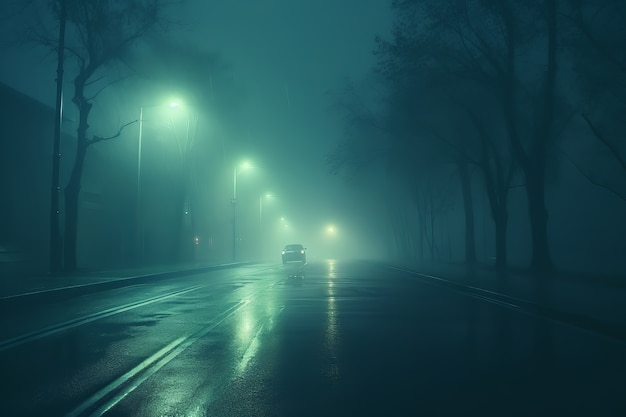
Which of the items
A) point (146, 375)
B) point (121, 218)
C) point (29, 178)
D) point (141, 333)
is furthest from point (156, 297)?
point (121, 218)

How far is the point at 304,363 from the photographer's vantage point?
770cm

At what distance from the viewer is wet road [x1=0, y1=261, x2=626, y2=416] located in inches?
224

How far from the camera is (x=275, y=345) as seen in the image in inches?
A: 357

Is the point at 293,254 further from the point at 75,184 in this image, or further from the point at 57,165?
the point at 57,165

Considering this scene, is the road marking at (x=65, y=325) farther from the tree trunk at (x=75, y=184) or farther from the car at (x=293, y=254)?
the car at (x=293, y=254)

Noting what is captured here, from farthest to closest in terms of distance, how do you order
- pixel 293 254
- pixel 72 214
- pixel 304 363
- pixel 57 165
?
pixel 293 254
pixel 72 214
pixel 57 165
pixel 304 363

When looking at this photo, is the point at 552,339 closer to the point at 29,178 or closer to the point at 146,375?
the point at 146,375

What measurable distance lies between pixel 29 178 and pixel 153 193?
15.6 metres

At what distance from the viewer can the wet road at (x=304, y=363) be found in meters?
5.70

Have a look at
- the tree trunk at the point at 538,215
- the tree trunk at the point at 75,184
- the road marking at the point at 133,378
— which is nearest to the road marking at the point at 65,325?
the road marking at the point at 133,378

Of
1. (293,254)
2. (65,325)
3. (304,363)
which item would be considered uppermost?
(293,254)

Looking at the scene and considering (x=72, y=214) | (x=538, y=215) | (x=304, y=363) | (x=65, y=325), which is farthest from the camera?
(x=72, y=214)

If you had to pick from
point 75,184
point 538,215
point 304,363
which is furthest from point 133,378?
point 538,215

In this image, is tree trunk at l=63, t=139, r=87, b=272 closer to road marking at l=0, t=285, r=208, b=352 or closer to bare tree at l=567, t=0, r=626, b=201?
road marking at l=0, t=285, r=208, b=352
